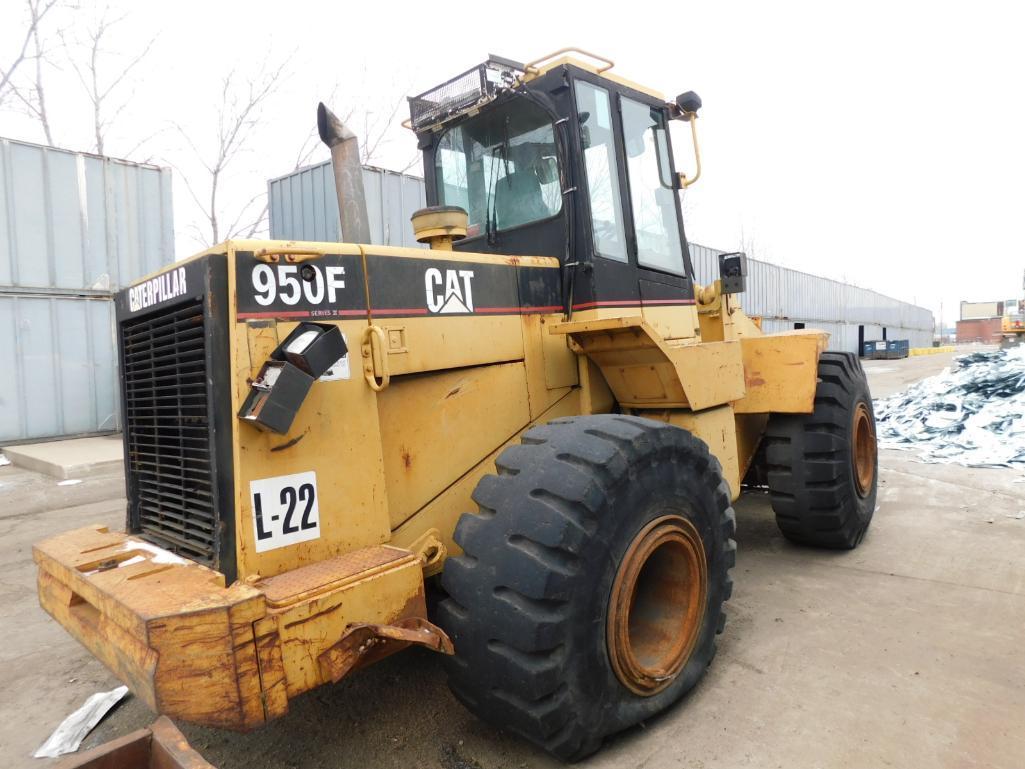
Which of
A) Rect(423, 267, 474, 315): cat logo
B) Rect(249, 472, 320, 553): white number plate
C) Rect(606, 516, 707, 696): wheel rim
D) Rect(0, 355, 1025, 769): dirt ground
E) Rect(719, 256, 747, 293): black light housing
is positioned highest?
Rect(719, 256, 747, 293): black light housing

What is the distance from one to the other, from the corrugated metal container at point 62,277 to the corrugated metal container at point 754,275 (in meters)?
2.46

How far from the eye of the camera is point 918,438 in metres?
9.59

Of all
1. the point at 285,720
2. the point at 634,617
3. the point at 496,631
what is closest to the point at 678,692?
the point at 634,617

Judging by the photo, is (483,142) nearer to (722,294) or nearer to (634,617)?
(722,294)

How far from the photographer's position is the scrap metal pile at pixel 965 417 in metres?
8.40

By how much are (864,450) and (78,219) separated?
35.8 feet

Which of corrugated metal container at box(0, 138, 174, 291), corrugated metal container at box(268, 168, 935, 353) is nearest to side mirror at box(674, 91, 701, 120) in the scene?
corrugated metal container at box(268, 168, 935, 353)

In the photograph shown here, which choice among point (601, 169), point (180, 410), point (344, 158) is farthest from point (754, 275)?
point (180, 410)

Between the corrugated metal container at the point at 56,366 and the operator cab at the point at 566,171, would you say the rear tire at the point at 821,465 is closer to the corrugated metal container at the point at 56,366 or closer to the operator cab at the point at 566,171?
the operator cab at the point at 566,171

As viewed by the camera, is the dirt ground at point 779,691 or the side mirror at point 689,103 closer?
the dirt ground at point 779,691

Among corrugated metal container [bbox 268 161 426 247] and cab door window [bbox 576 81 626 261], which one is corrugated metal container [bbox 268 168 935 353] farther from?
cab door window [bbox 576 81 626 261]

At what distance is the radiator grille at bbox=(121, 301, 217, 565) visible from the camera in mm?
2514

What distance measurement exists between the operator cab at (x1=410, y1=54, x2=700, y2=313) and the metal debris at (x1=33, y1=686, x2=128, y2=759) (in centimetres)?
282

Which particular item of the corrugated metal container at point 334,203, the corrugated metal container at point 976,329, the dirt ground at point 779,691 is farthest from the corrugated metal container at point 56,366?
the corrugated metal container at point 976,329
